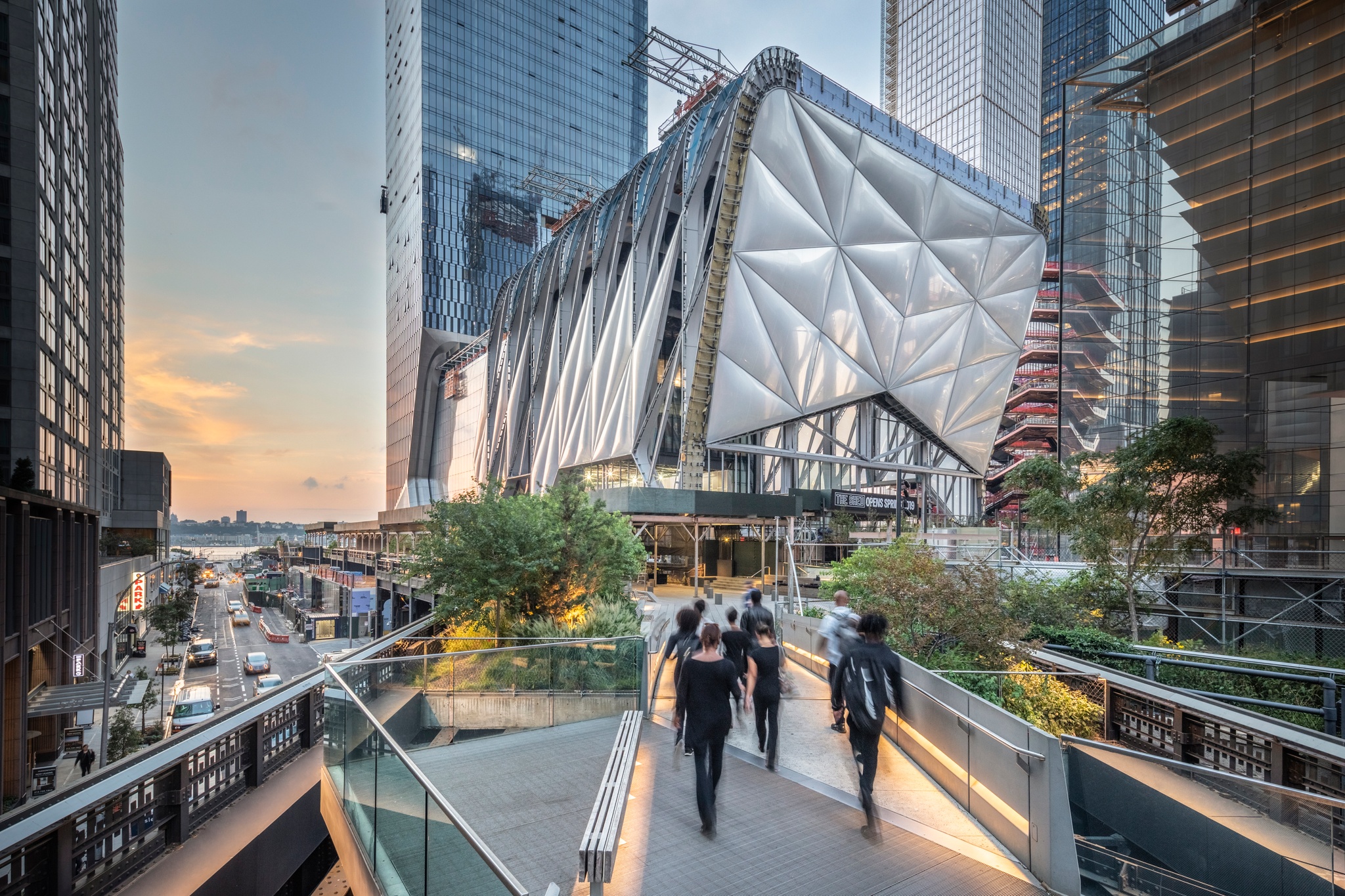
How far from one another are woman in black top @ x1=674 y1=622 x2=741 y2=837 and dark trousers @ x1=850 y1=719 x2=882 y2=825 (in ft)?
4.14

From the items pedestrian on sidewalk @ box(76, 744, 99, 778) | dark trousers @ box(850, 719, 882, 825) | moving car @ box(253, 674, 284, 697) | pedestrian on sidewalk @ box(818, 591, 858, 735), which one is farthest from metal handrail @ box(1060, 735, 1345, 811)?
moving car @ box(253, 674, 284, 697)

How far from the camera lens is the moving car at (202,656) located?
49.8 metres

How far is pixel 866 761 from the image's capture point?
6.83 metres

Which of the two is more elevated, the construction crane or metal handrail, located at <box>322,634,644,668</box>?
the construction crane

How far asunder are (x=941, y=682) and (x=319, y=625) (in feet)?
220

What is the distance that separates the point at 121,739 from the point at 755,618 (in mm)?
25264

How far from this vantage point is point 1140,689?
10.2 metres

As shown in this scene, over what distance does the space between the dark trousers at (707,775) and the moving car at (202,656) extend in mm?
54156

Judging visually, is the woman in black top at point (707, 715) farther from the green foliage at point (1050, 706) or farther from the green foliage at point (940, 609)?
the green foliage at point (940, 609)

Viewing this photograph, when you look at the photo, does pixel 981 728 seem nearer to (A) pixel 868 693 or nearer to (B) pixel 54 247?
(A) pixel 868 693

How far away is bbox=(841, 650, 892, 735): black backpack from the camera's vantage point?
6789 millimetres

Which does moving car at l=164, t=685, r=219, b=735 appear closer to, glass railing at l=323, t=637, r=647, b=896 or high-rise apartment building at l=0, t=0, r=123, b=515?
high-rise apartment building at l=0, t=0, r=123, b=515

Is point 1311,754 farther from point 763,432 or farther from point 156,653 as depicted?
point 156,653

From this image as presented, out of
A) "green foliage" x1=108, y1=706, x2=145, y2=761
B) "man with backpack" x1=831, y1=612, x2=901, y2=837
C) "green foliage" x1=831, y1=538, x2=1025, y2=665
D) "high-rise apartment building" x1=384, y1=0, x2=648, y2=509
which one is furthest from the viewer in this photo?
"high-rise apartment building" x1=384, y1=0, x2=648, y2=509
